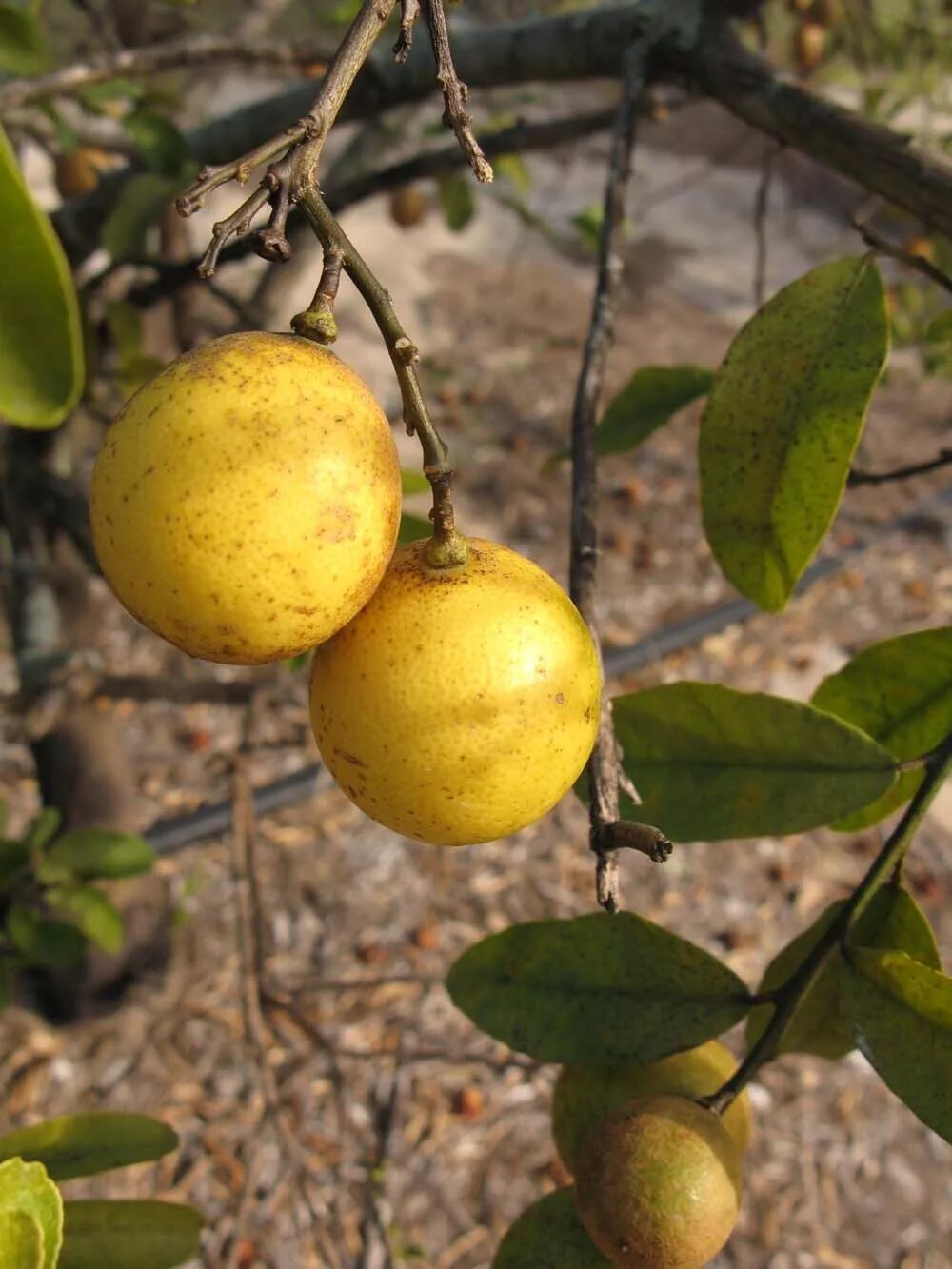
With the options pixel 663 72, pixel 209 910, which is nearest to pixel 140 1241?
pixel 663 72

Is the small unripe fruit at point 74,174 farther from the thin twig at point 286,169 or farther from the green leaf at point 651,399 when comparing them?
the thin twig at point 286,169

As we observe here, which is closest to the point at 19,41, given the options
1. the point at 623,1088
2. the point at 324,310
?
the point at 324,310

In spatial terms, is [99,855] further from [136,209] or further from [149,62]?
[149,62]

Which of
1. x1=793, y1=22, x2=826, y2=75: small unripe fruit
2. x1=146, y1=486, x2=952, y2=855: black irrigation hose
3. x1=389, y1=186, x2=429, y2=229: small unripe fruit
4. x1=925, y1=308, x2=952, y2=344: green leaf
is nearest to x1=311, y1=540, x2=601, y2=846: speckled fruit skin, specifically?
x1=925, y1=308, x2=952, y2=344: green leaf

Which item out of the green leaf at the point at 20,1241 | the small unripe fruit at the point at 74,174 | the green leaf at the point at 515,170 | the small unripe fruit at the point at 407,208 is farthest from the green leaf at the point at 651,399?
the small unripe fruit at the point at 407,208

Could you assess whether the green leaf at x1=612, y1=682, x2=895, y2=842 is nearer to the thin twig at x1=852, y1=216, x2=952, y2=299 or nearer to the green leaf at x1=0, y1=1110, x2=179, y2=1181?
the thin twig at x1=852, y1=216, x2=952, y2=299

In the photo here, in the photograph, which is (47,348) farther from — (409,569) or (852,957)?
(852,957)
